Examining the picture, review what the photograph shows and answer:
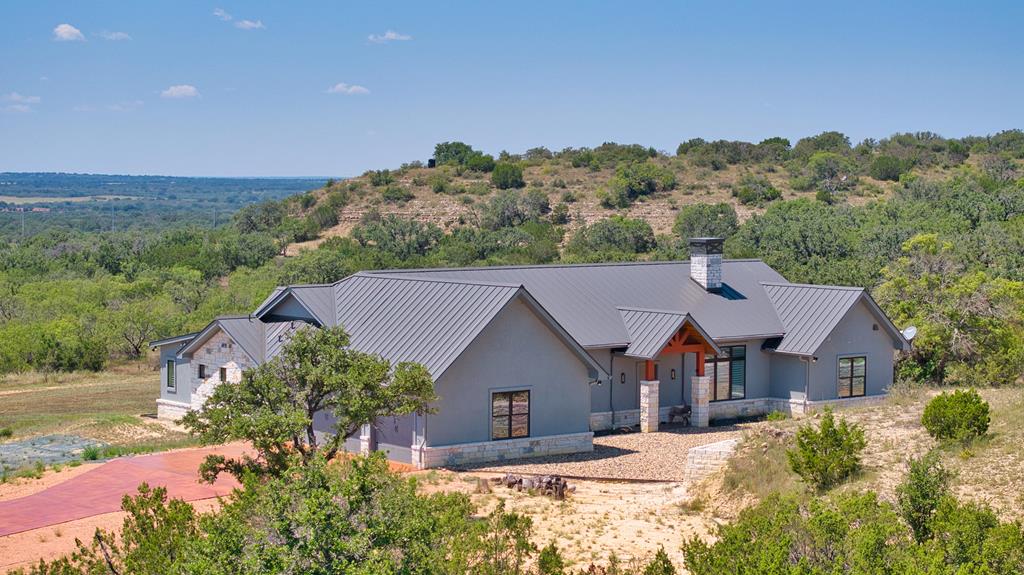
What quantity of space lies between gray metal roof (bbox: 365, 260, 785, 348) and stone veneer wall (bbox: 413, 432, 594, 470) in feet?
9.87

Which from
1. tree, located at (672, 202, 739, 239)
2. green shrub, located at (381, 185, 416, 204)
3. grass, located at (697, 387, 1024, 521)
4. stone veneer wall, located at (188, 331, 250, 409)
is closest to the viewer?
grass, located at (697, 387, 1024, 521)

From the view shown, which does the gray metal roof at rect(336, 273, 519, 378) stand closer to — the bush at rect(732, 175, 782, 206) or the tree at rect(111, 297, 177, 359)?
the tree at rect(111, 297, 177, 359)

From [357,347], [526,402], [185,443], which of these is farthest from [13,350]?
[526,402]

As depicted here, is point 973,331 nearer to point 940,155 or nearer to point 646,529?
point 646,529

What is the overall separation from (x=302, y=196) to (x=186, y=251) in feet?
72.4

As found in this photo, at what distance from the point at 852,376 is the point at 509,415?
11.1 metres

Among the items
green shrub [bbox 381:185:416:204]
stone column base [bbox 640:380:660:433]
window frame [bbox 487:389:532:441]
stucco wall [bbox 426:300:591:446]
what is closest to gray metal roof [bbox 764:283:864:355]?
stone column base [bbox 640:380:660:433]

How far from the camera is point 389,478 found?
12.2 meters

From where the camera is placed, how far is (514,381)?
1014 inches

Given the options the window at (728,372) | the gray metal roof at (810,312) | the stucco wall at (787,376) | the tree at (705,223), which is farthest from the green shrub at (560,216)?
the window at (728,372)

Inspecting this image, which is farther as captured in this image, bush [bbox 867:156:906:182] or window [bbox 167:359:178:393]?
bush [bbox 867:156:906:182]

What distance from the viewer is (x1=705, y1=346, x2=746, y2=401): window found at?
30.8m

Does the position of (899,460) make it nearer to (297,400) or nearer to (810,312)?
(297,400)

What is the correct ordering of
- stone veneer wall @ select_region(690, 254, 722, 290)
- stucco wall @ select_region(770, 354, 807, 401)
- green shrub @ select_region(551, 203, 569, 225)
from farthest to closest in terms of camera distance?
green shrub @ select_region(551, 203, 569, 225), stone veneer wall @ select_region(690, 254, 722, 290), stucco wall @ select_region(770, 354, 807, 401)
